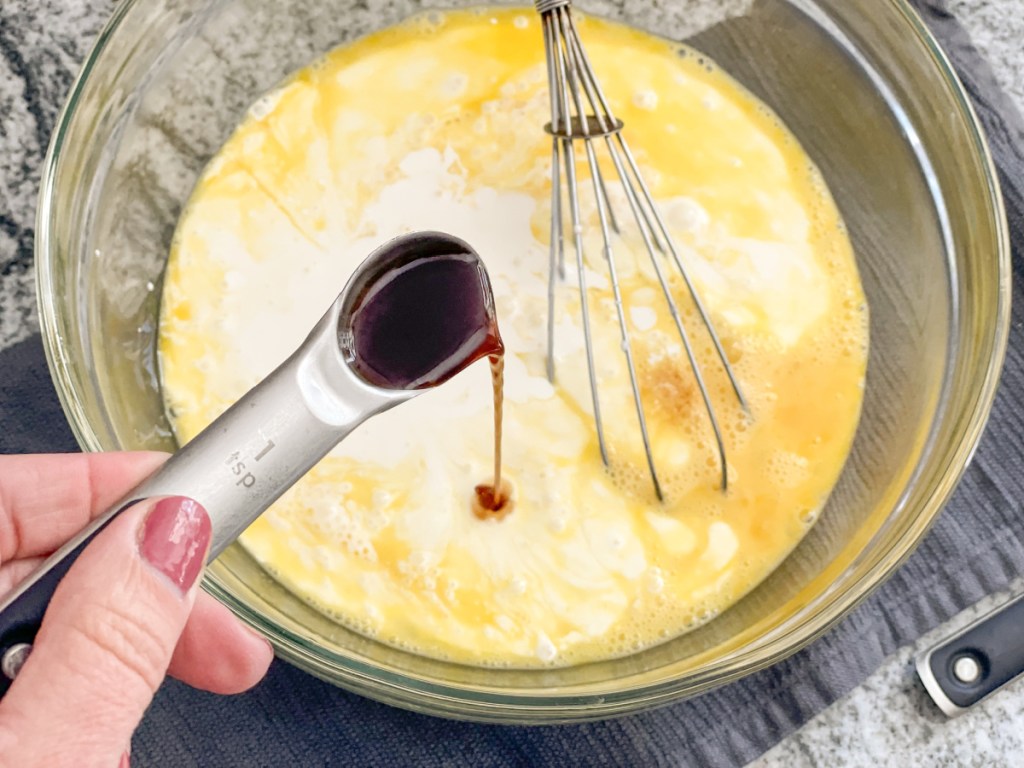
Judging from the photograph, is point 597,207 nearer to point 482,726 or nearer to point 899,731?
point 482,726

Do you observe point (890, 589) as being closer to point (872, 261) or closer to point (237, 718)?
point (872, 261)

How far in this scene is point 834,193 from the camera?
117 centimetres

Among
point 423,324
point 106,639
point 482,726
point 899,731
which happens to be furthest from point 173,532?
point 899,731

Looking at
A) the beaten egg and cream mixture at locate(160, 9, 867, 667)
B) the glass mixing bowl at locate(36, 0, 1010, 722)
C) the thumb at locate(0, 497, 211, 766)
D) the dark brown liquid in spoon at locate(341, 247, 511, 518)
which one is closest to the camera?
the thumb at locate(0, 497, 211, 766)

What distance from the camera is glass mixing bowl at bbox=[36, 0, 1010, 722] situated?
93 cm

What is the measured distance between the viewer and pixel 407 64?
1.19m

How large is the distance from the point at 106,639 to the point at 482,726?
1.53 ft

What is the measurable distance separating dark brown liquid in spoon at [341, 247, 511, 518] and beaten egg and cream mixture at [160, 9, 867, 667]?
9.8 inches

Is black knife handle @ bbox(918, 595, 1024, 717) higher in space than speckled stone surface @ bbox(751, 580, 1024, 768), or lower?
higher

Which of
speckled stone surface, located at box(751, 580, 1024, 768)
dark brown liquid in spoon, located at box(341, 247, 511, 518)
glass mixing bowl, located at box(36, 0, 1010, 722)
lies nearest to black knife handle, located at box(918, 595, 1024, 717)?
speckled stone surface, located at box(751, 580, 1024, 768)

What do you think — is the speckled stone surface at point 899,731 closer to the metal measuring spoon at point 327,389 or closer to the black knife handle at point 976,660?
the black knife handle at point 976,660

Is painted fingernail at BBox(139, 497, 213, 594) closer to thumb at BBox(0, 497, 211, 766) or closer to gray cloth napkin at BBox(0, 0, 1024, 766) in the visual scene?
thumb at BBox(0, 497, 211, 766)

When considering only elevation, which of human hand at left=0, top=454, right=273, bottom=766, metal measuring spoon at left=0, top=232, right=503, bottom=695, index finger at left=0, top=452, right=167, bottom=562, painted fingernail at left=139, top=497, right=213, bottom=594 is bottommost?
index finger at left=0, top=452, right=167, bottom=562

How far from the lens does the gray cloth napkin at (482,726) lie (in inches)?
40.2
